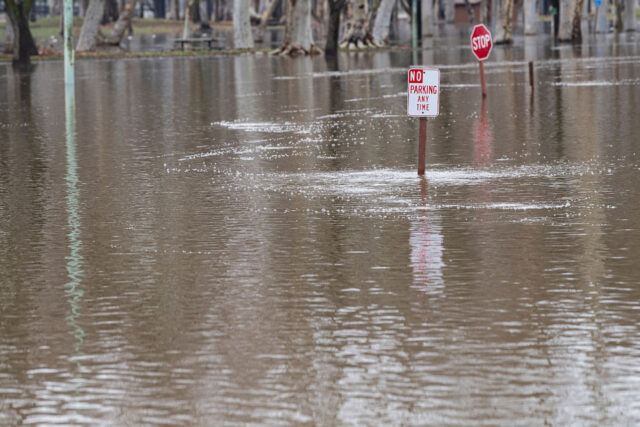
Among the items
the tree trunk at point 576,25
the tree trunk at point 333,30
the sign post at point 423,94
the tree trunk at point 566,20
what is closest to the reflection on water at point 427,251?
the sign post at point 423,94

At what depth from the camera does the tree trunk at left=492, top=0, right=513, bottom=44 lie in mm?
71188

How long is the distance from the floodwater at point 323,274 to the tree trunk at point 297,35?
36.6m

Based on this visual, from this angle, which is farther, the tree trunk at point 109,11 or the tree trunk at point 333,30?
the tree trunk at point 109,11

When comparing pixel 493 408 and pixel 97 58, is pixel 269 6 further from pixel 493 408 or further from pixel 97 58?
pixel 493 408

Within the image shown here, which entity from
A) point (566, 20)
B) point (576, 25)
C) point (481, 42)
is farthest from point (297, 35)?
point (481, 42)

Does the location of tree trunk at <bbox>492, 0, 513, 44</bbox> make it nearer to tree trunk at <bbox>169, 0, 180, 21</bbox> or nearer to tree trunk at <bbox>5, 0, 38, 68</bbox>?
tree trunk at <bbox>5, 0, 38, 68</bbox>

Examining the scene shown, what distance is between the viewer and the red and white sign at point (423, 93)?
16156 mm

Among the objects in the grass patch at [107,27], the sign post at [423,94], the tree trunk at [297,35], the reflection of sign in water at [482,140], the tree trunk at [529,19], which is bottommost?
the reflection of sign in water at [482,140]

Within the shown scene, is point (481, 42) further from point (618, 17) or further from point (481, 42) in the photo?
point (618, 17)

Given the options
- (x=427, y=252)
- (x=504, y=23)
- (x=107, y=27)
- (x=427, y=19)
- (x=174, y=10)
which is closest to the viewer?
(x=427, y=252)

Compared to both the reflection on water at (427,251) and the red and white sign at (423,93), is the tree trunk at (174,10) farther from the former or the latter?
the reflection on water at (427,251)

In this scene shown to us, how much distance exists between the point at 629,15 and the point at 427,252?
264 ft

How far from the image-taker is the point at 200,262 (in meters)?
11.1

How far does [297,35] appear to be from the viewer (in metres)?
61.2
